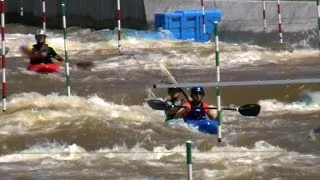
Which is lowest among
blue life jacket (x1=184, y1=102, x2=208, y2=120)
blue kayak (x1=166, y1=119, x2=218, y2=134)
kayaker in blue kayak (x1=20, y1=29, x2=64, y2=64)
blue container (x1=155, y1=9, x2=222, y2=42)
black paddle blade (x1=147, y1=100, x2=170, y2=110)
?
blue kayak (x1=166, y1=119, x2=218, y2=134)

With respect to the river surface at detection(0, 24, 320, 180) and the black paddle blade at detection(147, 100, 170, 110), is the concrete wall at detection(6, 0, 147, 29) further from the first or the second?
the black paddle blade at detection(147, 100, 170, 110)

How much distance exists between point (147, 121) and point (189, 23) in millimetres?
7844

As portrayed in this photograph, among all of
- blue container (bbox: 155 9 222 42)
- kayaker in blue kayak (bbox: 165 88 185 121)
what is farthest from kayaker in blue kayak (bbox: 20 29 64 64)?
kayaker in blue kayak (bbox: 165 88 185 121)

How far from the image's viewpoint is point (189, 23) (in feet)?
59.5

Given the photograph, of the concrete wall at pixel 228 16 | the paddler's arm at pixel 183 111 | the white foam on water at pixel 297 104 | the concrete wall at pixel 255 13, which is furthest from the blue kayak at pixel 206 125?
the concrete wall at pixel 255 13

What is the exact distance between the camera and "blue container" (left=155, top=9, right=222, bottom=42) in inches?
705

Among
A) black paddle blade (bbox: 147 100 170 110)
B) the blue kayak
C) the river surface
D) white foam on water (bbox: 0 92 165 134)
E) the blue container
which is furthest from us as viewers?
the blue container

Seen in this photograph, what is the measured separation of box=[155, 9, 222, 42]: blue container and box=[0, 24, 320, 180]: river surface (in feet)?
2.48

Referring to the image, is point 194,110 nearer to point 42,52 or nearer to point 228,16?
point 42,52

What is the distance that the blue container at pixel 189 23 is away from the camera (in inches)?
705

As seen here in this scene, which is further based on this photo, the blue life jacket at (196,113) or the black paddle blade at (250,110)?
the blue life jacket at (196,113)

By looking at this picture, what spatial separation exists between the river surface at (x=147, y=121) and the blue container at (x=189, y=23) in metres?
0.76

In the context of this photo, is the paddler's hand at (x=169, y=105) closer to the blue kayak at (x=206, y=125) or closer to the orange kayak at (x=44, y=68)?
the blue kayak at (x=206, y=125)

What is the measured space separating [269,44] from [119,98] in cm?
593
